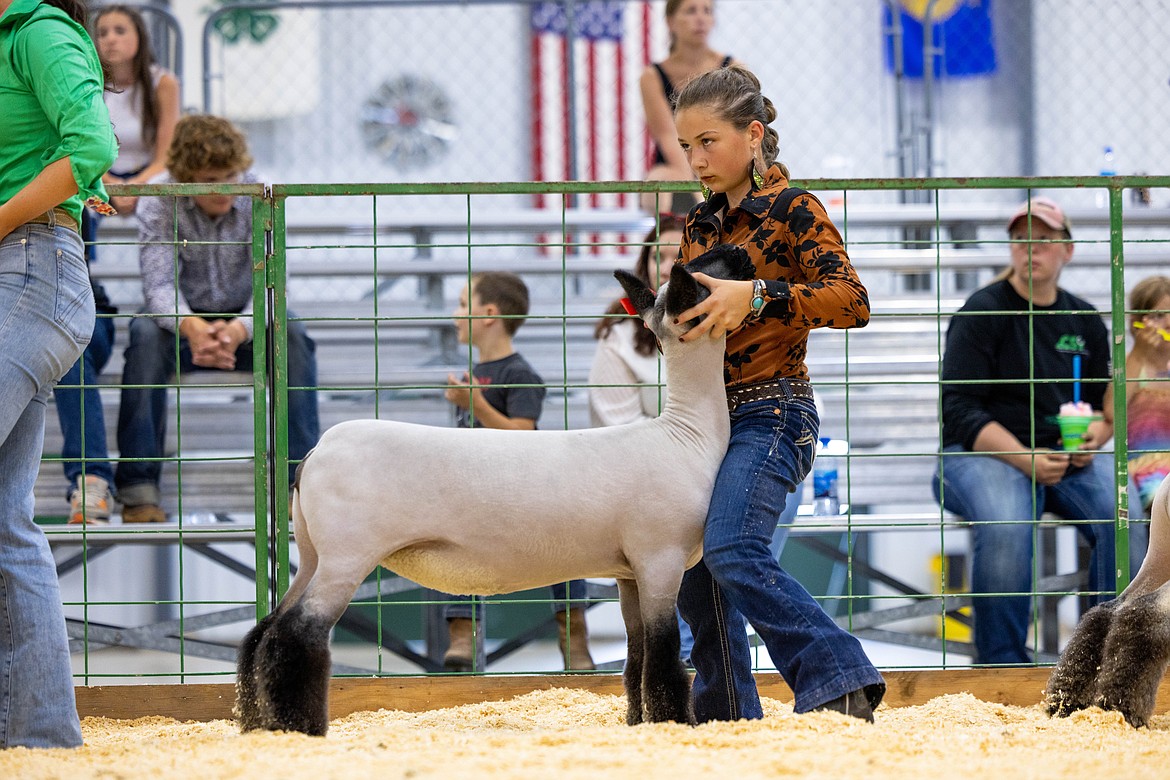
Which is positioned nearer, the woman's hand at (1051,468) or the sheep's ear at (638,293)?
the sheep's ear at (638,293)

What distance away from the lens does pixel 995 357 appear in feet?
16.9

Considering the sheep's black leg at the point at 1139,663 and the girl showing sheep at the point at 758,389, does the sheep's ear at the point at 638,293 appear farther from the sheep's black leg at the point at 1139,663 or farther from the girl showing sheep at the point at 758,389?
the sheep's black leg at the point at 1139,663

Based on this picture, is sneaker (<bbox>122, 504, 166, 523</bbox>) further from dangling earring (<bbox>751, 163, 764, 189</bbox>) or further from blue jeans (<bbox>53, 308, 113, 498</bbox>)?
dangling earring (<bbox>751, 163, 764, 189</bbox>)

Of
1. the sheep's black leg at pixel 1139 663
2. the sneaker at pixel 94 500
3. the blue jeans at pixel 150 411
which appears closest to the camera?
the sheep's black leg at pixel 1139 663

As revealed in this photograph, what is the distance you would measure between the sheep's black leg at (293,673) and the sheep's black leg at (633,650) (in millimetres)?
771

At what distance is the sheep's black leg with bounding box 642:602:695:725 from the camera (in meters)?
3.13

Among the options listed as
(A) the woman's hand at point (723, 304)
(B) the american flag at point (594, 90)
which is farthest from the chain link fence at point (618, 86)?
(A) the woman's hand at point (723, 304)

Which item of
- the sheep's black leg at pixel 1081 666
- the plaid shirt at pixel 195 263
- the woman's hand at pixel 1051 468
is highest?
the plaid shirt at pixel 195 263

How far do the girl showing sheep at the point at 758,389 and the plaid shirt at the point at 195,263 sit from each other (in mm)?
2425

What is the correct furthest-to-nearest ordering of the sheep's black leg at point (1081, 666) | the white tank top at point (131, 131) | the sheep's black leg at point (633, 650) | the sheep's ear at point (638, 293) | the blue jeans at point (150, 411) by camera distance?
1. the white tank top at point (131, 131)
2. the blue jeans at point (150, 411)
3. the sheep's black leg at point (1081, 666)
4. the sheep's black leg at point (633, 650)
5. the sheep's ear at point (638, 293)

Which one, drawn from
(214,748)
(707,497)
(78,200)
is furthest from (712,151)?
(214,748)

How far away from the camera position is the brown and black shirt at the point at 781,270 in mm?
3018

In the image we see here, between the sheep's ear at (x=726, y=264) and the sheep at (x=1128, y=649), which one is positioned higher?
the sheep's ear at (x=726, y=264)

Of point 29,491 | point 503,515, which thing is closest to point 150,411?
point 29,491
